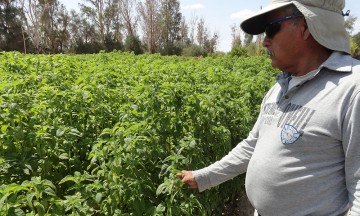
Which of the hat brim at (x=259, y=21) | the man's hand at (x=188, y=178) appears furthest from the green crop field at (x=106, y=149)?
the hat brim at (x=259, y=21)

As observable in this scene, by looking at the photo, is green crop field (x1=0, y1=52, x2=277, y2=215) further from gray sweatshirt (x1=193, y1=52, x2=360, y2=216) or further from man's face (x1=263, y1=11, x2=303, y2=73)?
man's face (x1=263, y1=11, x2=303, y2=73)

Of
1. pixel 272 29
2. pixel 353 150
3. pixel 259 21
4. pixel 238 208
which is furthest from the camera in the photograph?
pixel 238 208

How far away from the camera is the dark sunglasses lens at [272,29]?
1713 millimetres

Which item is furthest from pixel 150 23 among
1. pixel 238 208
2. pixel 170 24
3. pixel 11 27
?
pixel 238 208

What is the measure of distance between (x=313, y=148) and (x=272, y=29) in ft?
2.05

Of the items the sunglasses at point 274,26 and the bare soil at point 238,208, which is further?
the bare soil at point 238,208

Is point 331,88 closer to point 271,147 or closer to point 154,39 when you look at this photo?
point 271,147

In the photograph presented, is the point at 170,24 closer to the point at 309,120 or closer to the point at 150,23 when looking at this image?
the point at 150,23

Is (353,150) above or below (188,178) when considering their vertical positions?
above

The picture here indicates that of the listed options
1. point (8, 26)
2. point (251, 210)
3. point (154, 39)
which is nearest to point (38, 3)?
point (8, 26)

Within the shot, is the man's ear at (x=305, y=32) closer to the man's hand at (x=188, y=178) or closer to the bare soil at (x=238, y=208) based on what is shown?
the man's hand at (x=188, y=178)

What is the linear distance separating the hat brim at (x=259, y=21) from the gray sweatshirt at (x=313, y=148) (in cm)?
34

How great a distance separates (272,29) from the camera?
68.5 inches

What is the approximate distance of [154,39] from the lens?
50469 mm
